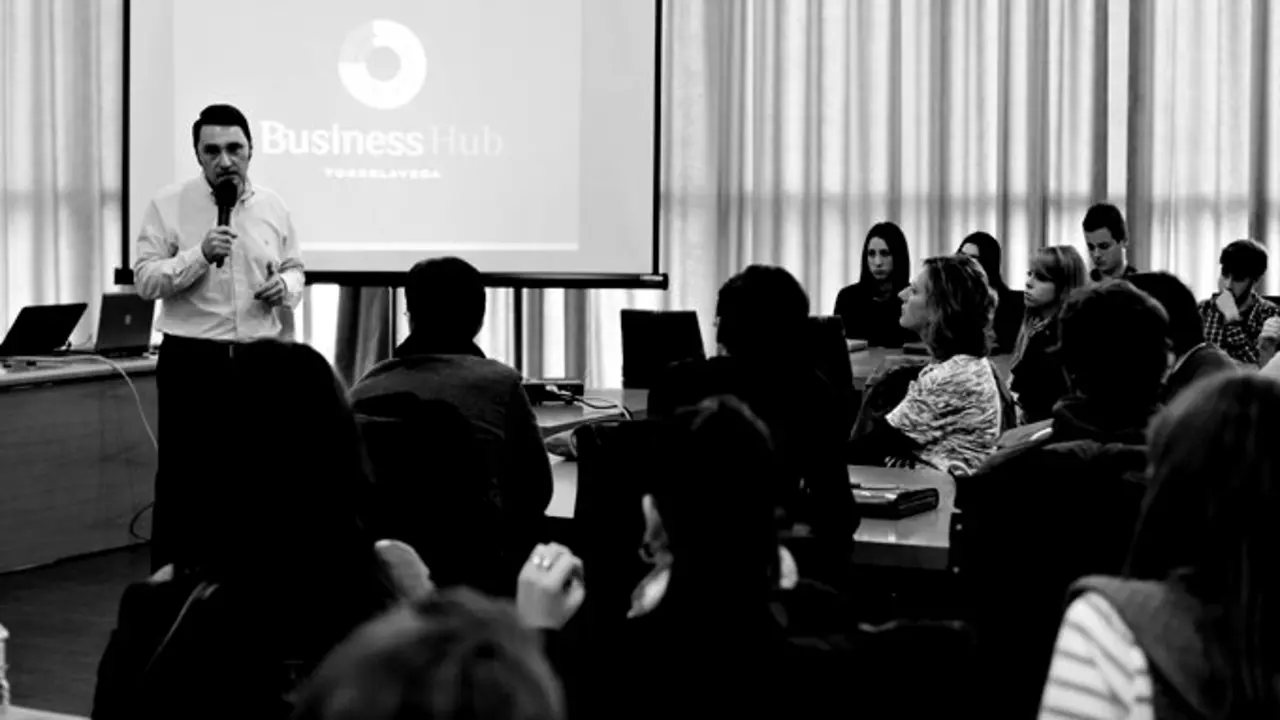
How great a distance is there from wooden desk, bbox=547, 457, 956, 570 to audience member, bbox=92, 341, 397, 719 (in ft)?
3.02

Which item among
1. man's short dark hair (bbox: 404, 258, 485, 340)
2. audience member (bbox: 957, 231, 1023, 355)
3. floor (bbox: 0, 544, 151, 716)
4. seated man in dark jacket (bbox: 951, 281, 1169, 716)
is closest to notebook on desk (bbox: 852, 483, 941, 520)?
seated man in dark jacket (bbox: 951, 281, 1169, 716)

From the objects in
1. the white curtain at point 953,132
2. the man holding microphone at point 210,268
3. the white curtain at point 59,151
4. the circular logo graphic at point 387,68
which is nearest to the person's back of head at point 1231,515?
the man holding microphone at point 210,268

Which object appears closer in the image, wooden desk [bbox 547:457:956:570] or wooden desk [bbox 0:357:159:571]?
wooden desk [bbox 547:457:956:570]

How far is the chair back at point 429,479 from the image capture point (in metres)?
3.34

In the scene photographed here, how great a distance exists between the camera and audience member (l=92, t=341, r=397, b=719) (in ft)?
7.08

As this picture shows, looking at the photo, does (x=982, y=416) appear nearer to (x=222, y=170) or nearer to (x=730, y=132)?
(x=222, y=170)

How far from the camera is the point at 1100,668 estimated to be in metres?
1.75

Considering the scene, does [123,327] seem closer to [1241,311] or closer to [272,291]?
[272,291]

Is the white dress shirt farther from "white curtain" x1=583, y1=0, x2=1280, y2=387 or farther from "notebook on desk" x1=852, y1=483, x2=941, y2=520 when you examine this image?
"white curtain" x1=583, y1=0, x2=1280, y2=387

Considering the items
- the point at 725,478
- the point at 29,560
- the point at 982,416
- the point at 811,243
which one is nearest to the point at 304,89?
the point at 29,560

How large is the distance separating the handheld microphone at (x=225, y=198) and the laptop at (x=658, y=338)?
1607 millimetres

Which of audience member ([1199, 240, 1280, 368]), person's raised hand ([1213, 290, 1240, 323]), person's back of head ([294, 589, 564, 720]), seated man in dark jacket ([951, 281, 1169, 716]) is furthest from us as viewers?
person's raised hand ([1213, 290, 1240, 323])

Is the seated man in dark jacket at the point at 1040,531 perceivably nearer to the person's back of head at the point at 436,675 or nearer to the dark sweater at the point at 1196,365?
the dark sweater at the point at 1196,365

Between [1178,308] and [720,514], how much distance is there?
2178 mm
